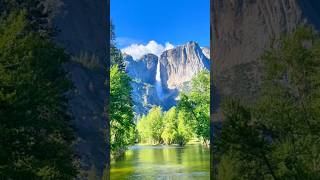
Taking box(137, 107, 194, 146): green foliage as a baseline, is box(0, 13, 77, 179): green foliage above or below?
below

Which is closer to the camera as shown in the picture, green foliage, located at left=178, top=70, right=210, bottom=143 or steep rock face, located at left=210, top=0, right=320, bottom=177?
steep rock face, located at left=210, top=0, right=320, bottom=177

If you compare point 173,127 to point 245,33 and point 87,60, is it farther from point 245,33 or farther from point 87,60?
point 245,33

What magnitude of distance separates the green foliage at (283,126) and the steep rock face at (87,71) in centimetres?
1797

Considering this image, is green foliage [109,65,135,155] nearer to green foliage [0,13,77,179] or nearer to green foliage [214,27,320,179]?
green foliage [214,27,320,179]

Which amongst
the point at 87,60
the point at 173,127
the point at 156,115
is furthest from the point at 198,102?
the point at 87,60

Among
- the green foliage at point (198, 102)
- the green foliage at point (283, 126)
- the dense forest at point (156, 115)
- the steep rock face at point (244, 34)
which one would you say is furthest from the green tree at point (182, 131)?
the green foliage at point (283, 126)

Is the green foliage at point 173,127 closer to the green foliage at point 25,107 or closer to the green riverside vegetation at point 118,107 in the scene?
the green riverside vegetation at point 118,107

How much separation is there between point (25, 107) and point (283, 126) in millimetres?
9087

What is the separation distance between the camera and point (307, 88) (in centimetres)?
2017

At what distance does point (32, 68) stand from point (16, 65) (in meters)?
1.09

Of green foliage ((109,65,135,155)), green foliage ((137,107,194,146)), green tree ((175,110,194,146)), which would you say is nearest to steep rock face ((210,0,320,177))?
green foliage ((109,65,135,155))

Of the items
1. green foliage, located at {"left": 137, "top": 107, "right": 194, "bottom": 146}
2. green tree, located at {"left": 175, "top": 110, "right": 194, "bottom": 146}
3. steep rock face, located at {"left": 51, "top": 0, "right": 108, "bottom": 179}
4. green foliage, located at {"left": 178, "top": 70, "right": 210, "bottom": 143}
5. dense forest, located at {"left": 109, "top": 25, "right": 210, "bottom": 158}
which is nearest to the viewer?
steep rock face, located at {"left": 51, "top": 0, "right": 108, "bottom": 179}

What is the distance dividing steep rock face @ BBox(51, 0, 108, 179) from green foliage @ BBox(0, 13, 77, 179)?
17229 mm

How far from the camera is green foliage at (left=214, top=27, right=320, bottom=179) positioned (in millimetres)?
18469
